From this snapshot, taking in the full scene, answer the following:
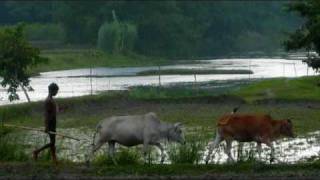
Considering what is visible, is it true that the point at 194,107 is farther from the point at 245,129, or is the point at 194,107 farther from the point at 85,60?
the point at 85,60

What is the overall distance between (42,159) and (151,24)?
103m

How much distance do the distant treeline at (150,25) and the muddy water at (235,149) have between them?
244ft

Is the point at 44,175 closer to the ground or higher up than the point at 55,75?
closer to the ground

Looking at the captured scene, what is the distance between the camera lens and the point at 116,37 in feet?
342

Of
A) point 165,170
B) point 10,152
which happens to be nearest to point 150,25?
point 10,152

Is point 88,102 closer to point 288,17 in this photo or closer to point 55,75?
point 55,75

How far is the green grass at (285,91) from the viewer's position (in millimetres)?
42375

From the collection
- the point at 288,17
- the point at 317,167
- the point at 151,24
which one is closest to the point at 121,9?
the point at 151,24

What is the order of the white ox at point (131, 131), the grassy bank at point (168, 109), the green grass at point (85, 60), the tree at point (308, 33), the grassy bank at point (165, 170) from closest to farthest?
the grassy bank at point (165, 170) → the white ox at point (131, 131) → the tree at point (308, 33) → the grassy bank at point (168, 109) → the green grass at point (85, 60)

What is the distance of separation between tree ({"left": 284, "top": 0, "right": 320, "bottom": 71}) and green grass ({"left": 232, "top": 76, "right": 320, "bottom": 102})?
1606 centimetres

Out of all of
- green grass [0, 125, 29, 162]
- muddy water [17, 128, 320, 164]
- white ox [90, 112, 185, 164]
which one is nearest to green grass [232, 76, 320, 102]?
muddy water [17, 128, 320, 164]

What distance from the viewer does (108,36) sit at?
102000 millimetres

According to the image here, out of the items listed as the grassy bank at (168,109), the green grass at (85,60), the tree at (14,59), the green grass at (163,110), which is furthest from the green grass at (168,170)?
the green grass at (85,60)

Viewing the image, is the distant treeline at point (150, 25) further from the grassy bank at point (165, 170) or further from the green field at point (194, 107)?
the grassy bank at point (165, 170)
